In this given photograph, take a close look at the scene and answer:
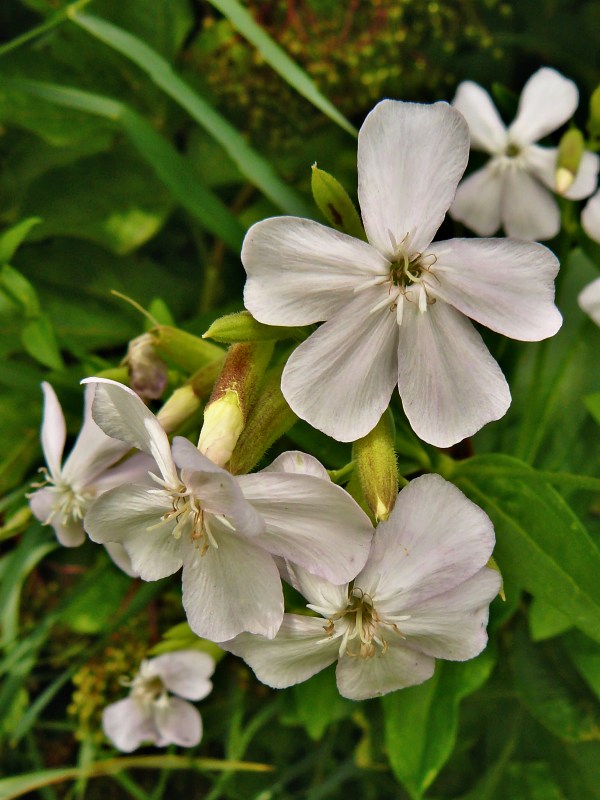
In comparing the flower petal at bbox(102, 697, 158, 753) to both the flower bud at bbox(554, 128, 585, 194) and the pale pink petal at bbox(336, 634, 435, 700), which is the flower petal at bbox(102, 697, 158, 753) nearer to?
the pale pink petal at bbox(336, 634, 435, 700)

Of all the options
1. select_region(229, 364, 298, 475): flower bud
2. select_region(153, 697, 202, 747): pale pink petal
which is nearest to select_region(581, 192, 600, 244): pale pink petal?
select_region(229, 364, 298, 475): flower bud

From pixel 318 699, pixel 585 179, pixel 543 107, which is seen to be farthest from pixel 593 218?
pixel 318 699

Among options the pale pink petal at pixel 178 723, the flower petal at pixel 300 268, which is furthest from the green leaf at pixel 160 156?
the pale pink petal at pixel 178 723

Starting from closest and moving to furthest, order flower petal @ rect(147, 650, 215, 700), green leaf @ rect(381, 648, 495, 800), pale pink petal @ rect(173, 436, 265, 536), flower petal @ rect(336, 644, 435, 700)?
1. pale pink petal @ rect(173, 436, 265, 536)
2. flower petal @ rect(336, 644, 435, 700)
3. green leaf @ rect(381, 648, 495, 800)
4. flower petal @ rect(147, 650, 215, 700)

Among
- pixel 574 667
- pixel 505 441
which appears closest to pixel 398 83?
pixel 505 441

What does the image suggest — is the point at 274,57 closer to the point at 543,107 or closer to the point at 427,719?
the point at 543,107

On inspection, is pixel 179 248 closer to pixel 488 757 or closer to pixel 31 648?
pixel 31 648

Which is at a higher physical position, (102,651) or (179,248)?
(179,248)
